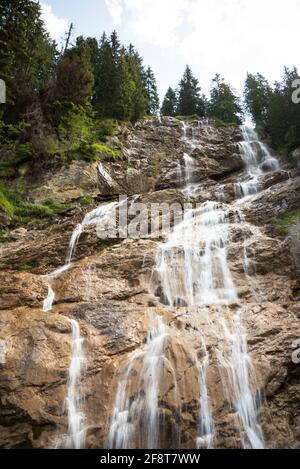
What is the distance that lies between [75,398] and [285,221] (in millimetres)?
10317

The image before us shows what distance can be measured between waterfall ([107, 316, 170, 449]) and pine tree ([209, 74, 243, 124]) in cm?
3428

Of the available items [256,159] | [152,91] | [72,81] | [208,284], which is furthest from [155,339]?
[152,91]

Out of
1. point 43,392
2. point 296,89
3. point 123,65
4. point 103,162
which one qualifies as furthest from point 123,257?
point 123,65

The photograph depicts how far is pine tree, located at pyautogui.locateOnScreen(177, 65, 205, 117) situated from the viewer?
44.1 metres

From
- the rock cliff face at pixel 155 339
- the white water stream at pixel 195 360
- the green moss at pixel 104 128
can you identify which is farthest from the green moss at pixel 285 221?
the green moss at pixel 104 128

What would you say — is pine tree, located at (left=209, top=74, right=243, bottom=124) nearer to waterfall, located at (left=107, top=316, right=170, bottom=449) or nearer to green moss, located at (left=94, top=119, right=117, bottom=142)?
green moss, located at (left=94, top=119, right=117, bottom=142)

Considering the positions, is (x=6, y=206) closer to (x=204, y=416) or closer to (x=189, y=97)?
(x=204, y=416)

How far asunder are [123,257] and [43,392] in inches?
223

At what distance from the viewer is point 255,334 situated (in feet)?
34.4

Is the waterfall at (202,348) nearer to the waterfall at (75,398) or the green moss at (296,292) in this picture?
the waterfall at (75,398)

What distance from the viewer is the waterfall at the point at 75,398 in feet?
27.7

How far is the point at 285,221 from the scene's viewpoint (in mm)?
15094

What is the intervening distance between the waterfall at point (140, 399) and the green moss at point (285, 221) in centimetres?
684
